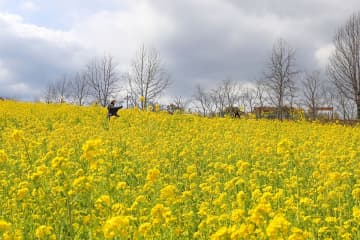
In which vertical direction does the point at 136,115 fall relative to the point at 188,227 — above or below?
above

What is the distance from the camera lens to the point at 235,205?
4.90 m

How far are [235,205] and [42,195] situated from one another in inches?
83.0

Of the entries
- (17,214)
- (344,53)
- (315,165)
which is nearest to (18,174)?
(17,214)

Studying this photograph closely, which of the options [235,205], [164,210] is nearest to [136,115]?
[235,205]

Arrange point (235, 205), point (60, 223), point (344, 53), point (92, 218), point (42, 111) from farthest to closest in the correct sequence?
point (344, 53) → point (42, 111) → point (235, 205) → point (60, 223) → point (92, 218)

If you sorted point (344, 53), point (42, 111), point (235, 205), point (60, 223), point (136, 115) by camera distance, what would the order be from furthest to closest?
point (344, 53) → point (42, 111) → point (136, 115) → point (235, 205) → point (60, 223)

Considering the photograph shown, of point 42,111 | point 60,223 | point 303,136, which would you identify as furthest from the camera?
point 42,111

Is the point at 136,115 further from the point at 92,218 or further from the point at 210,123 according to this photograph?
the point at 92,218

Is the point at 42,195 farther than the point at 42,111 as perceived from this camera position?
No

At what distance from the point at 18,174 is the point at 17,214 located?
1.93 m

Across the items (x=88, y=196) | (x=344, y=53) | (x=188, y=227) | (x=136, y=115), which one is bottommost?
(x=188, y=227)

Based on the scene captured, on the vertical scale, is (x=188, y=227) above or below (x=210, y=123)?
below

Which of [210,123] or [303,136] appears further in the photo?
[210,123]

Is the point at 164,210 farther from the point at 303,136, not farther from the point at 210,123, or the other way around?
the point at 210,123
